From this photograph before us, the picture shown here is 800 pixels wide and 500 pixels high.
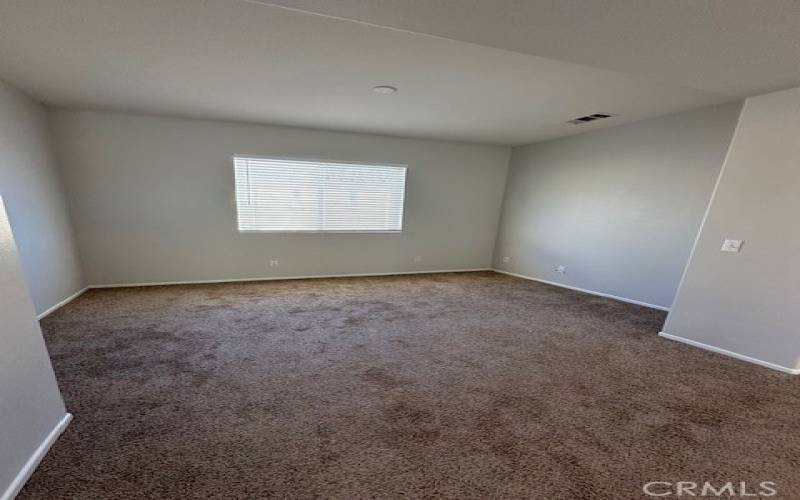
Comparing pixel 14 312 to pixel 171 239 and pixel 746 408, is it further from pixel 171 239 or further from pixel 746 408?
pixel 746 408

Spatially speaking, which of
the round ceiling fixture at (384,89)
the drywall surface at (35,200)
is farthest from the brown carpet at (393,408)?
the round ceiling fixture at (384,89)

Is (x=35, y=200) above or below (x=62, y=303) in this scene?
above

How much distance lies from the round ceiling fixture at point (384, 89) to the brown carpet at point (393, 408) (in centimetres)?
244

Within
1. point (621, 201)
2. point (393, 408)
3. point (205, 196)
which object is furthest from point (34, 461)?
point (621, 201)

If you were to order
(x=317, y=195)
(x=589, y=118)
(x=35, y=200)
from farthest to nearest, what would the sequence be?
(x=317, y=195), (x=589, y=118), (x=35, y=200)

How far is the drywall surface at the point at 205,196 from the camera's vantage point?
3.90 meters

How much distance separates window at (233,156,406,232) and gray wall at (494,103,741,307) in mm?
2492

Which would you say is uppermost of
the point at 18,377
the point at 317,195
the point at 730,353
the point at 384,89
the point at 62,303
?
the point at 384,89

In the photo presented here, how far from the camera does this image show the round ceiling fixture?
2.81 meters

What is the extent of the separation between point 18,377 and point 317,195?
3818 millimetres

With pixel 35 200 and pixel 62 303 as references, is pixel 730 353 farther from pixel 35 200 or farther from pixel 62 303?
pixel 35 200

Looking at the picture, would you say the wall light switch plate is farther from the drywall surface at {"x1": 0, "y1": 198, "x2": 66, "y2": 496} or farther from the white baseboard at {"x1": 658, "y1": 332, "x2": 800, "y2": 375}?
the drywall surface at {"x1": 0, "y1": 198, "x2": 66, "y2": 496}

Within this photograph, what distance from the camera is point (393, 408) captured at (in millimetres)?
1979

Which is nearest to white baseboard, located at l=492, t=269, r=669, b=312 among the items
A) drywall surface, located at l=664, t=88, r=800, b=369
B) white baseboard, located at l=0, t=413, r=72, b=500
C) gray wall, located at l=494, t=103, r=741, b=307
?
gray wall, located at l=494, t=103, r=741, b=307
